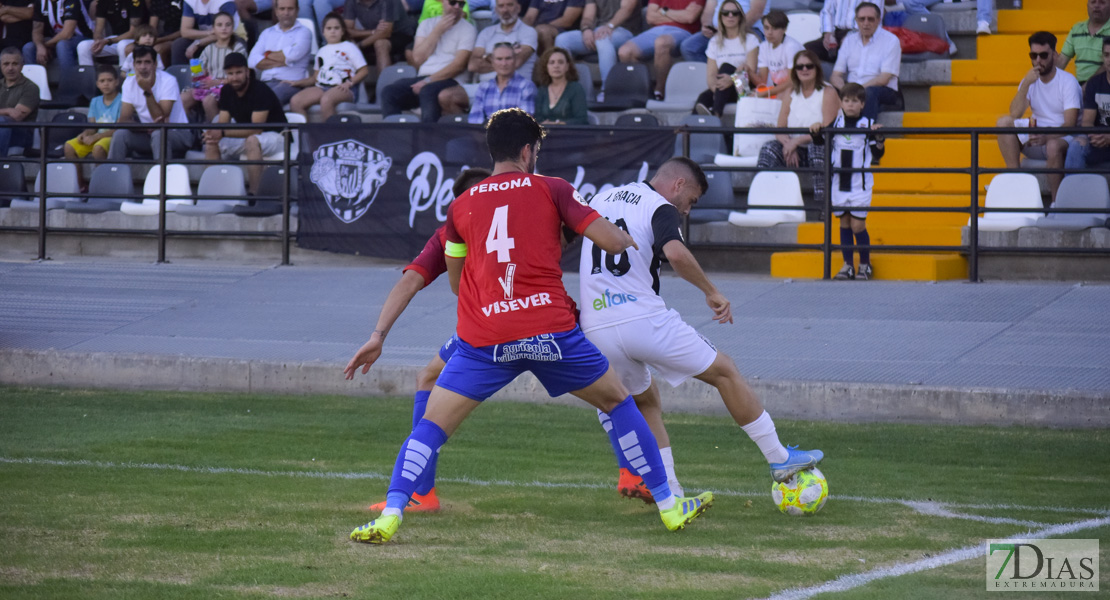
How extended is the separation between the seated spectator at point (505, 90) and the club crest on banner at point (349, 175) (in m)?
1.56

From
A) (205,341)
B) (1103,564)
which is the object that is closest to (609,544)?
(1103,564)

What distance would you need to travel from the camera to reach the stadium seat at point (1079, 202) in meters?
13.9

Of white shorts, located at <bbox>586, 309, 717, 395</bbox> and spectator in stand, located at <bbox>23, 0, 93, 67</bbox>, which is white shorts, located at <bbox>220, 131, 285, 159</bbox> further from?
white shorts, located at <bbox>586, 309, 717, 395</bbox>

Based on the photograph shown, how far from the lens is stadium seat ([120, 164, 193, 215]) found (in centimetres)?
1733

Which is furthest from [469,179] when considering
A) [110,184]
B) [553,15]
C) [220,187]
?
[553,15]

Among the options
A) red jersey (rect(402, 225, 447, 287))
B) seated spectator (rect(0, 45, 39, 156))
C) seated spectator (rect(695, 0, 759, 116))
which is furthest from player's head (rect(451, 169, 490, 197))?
seated spectator (rect(0, 45, 39, 156))

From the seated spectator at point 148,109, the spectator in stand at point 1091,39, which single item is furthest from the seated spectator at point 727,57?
the seated spectator at point 148,109

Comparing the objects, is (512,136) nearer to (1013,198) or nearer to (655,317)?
(655,317)

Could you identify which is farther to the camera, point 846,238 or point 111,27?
point 111,27

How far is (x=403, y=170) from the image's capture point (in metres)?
15.5

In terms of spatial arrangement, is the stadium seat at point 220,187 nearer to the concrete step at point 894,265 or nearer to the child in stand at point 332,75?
the child in stand at point 332,75

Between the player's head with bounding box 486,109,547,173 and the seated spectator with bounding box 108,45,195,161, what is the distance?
492 inches

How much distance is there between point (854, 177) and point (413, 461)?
9149mm

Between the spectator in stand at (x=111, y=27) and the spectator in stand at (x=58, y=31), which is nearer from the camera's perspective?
the spectator in stand at (x=111, y=27)
